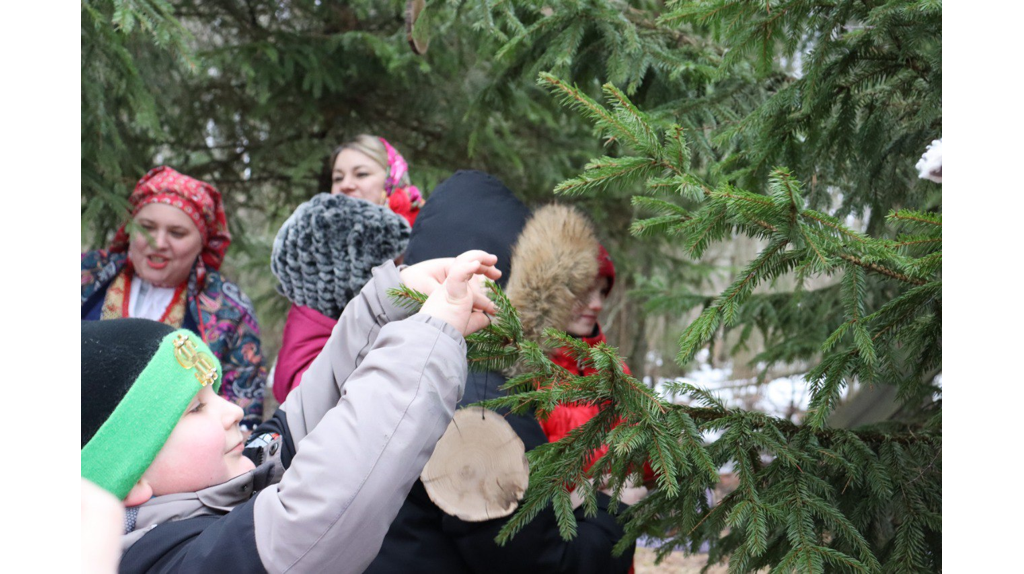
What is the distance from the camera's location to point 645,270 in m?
7.75

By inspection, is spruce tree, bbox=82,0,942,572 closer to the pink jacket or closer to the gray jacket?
the gray jacket

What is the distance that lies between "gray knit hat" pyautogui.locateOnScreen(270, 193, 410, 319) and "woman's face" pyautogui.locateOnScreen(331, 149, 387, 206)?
1.01 meters

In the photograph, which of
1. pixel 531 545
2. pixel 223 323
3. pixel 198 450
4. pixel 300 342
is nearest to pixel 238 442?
pixel 198 450

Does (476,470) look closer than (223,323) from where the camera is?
Yes

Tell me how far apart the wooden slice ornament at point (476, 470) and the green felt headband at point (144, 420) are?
0.62 m

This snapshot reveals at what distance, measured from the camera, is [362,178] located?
13.1 ft

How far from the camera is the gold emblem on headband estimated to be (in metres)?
1.49

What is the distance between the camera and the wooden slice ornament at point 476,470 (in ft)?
6.15

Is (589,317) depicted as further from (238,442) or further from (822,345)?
(238,442)

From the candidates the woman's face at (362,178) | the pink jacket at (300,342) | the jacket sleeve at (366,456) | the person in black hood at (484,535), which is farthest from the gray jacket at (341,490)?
the woman's face at (362,178)

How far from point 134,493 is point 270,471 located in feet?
1.13

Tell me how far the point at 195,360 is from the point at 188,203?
252cm

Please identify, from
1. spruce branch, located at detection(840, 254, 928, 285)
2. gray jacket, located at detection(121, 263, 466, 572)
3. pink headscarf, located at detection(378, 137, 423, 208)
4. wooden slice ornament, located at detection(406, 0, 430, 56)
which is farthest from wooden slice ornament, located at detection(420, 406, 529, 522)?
pink headscarf, located at detection(378, 137, 423, 208)
